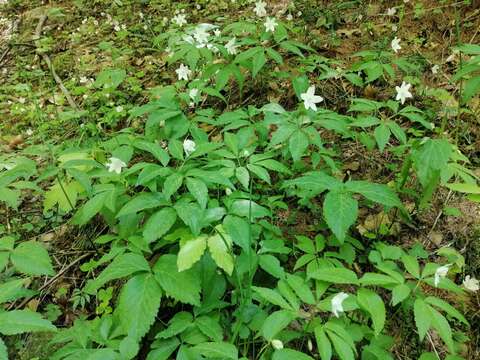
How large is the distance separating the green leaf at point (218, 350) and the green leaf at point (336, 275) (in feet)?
1.34

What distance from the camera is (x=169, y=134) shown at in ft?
7.67

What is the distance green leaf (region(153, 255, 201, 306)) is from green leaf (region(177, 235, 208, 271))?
3.5 inches

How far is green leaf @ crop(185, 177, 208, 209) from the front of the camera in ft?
5.47

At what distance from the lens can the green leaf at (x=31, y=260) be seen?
1638 mm

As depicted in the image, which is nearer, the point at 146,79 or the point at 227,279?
the point at 227,279

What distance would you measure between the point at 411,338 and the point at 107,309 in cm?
151

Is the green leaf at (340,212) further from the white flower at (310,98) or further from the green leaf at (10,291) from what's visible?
the green leaf at (10,291)

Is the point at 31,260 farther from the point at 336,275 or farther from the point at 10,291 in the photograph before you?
the point at 336,275

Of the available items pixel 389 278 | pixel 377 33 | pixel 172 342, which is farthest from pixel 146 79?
pixel 389 278

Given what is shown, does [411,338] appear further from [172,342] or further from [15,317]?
[15,317]

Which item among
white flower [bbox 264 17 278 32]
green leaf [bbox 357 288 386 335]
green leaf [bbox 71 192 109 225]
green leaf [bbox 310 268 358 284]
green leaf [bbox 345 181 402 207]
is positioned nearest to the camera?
green leaf [bbox 357 288 386 335]

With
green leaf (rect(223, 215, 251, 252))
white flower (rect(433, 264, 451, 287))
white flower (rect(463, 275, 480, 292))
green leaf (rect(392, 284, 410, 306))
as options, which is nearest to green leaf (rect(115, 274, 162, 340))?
green leaf (rect(223, 215, 251, 252))

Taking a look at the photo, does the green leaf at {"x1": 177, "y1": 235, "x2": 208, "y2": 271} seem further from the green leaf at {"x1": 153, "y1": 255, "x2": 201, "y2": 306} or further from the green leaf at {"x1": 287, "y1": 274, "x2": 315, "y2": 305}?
the green leaf at {"x1": 287, "y1": 274, "x2": 315, "y2": 305}

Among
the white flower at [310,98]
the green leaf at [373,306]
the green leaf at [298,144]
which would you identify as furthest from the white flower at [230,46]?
the green leaf at [373,306]
